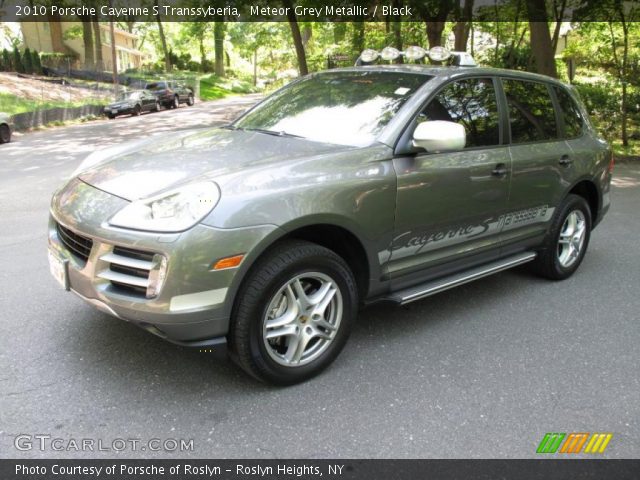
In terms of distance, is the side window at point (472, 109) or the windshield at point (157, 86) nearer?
the side window at point (472, 109)

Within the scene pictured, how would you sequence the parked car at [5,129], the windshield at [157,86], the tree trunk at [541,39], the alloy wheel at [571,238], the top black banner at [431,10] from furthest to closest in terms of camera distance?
the windshield at [157,86], the parked car at [5,129], the top black banner at [431,10], the tree trunk at [541,39], the alloy wheel at [571,238]

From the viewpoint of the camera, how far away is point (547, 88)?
4.54 metres

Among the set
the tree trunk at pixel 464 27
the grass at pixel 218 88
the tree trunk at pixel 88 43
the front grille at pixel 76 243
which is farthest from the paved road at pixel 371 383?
the grass at pixel 218 88

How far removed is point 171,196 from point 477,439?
73.4 inches

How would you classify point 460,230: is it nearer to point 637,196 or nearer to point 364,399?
point 364,399

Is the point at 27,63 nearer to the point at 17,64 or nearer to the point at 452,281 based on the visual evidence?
the point at 17,64

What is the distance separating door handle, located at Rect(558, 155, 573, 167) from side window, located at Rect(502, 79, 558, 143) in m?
0.18

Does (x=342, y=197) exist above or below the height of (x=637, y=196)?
above

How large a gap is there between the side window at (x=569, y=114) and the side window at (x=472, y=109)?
100cm

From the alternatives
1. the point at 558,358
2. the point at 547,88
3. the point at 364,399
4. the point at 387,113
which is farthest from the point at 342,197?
the point at 547,88

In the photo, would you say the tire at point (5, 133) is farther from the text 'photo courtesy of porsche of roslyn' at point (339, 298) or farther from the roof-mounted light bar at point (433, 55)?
the roof-mounted light bar at point (433, 55)

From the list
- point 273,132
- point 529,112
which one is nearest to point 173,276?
point 273,132

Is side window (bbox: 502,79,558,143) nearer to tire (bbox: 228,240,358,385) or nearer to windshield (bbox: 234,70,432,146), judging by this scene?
windshield (bbox: 234,70,432,146)

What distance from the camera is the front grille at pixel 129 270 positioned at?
2591 mm
